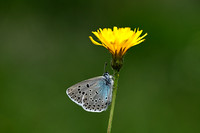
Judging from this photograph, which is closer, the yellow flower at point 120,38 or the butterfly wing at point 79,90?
the yellow flower at point 120,38

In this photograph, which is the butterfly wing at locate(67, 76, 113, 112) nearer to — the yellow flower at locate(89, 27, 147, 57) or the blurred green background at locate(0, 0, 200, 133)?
the yellow flower at locate(89, 27, 147, 57)

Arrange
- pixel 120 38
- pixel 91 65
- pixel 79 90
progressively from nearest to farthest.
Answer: pixel 120 38 → pixel 79 90 → pixel 91 65

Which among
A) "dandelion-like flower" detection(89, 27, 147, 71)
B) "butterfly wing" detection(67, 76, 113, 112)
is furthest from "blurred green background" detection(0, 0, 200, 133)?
"dandelion-like flower" detection(89, 27, 147, 71)

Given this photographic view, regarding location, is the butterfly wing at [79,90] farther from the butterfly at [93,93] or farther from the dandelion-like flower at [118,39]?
the dandelion-like flower at [118,39]

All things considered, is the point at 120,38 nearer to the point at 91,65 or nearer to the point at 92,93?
the point at 92,93

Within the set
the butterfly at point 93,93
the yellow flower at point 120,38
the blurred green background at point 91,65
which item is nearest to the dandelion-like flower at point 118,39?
the yellow flower at point 120,38

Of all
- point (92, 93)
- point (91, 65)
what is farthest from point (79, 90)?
point (91, 65)
